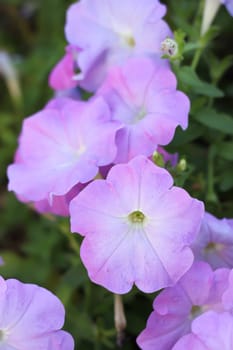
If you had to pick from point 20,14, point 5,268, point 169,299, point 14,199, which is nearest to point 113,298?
point 169,299

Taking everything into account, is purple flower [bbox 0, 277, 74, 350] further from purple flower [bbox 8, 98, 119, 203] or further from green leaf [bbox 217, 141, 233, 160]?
green leaf [bbox 217, 141, 233, 160]

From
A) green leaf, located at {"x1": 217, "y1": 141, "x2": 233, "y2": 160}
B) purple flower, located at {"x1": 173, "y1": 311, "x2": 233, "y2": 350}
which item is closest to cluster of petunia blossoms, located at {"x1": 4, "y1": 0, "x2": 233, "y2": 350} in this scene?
purple flower, located at {"x1": 173, "y1": 311, "x2": 233, "y2": 350}

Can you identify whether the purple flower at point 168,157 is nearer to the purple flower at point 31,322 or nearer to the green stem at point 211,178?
the green stem at point 211,178

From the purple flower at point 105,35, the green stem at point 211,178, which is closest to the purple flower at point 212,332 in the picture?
the green stem at point 211,178

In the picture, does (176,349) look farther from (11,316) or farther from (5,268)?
(5,268)

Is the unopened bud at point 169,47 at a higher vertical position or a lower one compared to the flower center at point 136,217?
higher
